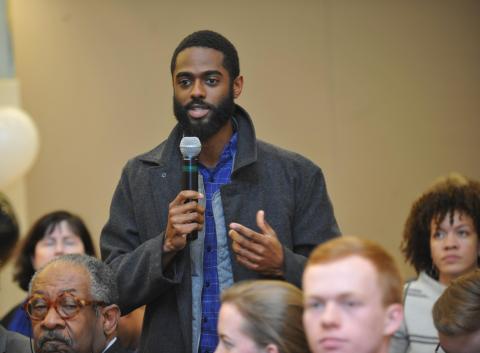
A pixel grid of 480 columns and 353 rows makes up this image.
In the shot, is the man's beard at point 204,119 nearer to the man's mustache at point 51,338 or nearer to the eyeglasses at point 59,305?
the eyeglasses at point 59,305

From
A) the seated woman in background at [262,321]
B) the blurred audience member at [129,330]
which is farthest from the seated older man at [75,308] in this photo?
the blurred audience member at [129,330]

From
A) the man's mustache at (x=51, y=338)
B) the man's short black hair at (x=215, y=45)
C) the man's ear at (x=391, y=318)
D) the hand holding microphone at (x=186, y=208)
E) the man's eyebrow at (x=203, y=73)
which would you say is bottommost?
the man's mustache at (x=51, y=338)

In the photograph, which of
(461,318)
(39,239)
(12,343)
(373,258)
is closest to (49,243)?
(39,239)

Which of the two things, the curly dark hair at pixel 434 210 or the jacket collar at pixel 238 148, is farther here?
the curly dark hair at pixel 434 210

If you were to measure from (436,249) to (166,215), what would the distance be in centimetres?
129

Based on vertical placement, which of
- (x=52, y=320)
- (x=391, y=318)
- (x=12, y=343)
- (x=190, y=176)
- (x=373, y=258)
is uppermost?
(x=190, y=176)

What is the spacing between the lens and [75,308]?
303cm

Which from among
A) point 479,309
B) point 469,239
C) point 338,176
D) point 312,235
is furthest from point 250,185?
point 338,176

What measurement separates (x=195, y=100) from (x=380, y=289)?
0.98 metres

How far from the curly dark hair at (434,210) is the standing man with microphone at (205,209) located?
0.96 m

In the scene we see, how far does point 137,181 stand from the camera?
305 centimetres

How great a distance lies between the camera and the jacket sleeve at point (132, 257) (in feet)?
9.37

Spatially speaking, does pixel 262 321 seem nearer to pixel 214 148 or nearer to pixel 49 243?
pixel 214 148

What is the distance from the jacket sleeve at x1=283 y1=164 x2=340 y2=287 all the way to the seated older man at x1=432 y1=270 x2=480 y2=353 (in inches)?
18.6
